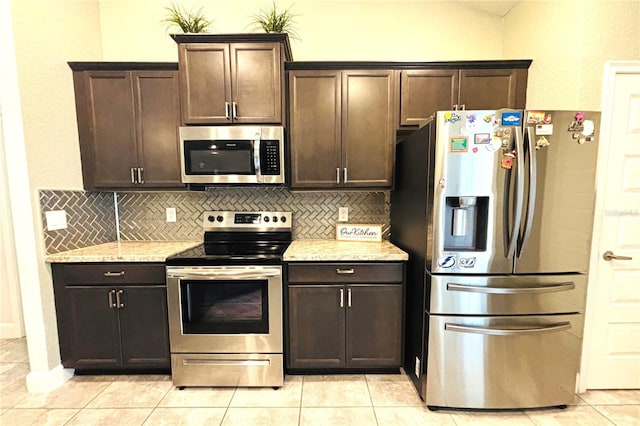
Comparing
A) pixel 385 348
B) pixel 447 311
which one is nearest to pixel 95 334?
pixel 385 348

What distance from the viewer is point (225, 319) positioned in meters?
1.96

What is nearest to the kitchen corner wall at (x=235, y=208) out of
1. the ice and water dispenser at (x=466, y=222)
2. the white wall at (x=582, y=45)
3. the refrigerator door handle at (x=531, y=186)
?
the ice and water dispenser at (x=466, y=222)

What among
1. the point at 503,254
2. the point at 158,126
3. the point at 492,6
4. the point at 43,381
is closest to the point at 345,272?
the point at 503,254

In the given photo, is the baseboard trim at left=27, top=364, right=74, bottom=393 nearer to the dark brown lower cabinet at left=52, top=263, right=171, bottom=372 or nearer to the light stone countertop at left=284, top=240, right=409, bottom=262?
the dark brown lower cabinet at left=52, top=263, right=171, bottom=372

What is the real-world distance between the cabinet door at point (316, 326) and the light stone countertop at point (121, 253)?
1.03 m

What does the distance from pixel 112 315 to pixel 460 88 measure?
318cm

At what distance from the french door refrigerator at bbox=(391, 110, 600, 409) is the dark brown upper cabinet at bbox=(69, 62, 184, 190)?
6.49 feet

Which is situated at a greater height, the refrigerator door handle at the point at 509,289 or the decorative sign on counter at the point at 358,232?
the decorative sign on counter at the point at 358,232

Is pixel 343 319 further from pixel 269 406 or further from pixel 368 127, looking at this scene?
pixel 368 127

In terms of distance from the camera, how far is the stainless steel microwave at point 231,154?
81.5 inches

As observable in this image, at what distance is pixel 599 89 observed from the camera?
1.71m

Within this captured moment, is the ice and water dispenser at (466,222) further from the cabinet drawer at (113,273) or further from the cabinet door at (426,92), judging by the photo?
the cabinet drawer at (113,273)

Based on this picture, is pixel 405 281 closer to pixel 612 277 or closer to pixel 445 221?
pixel 445 221

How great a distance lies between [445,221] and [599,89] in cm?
133
